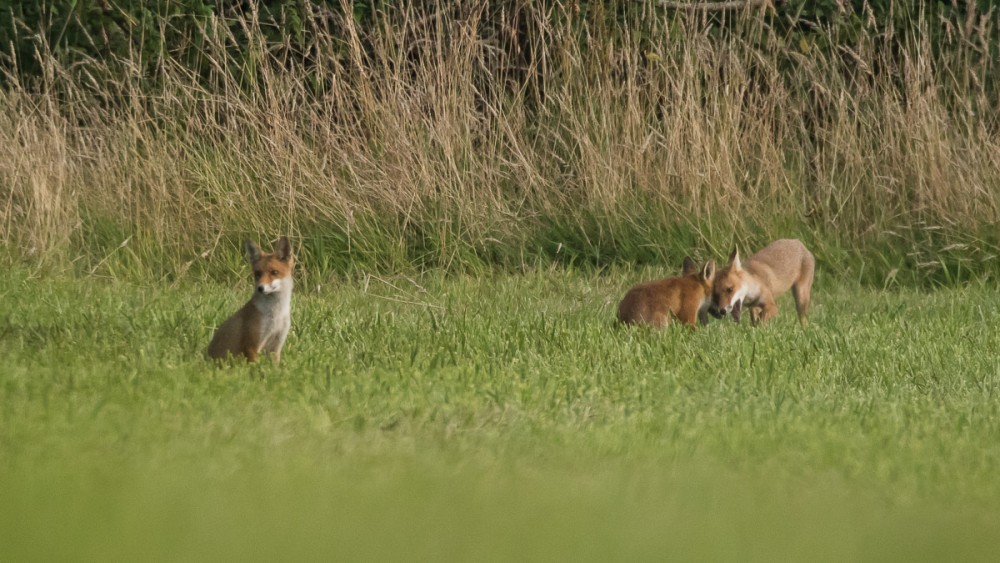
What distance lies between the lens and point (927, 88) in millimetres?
9250

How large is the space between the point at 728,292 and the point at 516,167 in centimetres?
252

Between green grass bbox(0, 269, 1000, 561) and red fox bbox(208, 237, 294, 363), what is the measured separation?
0.41ft

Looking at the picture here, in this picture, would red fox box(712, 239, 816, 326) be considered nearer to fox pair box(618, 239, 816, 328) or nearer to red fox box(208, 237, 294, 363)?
fox pair box(618, 239, 816, 328)

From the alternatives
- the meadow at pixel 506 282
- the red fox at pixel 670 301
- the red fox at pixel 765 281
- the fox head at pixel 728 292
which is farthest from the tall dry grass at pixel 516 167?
the red fox at pixel 670 301

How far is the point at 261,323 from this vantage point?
5250mm

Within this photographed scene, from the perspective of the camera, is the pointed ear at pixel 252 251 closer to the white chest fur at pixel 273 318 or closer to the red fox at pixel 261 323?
the red fox at pixel 261 323

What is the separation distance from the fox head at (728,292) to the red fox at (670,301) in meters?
0.04

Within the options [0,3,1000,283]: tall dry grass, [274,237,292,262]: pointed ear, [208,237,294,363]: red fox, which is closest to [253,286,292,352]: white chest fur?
[208,237,294,363]: red fox

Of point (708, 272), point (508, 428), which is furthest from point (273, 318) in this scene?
point (708, 272)

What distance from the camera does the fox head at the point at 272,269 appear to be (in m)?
5.34

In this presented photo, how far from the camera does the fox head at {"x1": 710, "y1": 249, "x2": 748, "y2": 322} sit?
22.4 ft

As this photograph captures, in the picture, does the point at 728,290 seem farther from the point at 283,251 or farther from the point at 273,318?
the point at 273,318

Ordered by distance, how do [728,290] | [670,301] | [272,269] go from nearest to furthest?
[272,269]
[670,301]
[728,290]

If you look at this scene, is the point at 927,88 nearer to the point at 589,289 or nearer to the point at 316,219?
the point at 589,289
